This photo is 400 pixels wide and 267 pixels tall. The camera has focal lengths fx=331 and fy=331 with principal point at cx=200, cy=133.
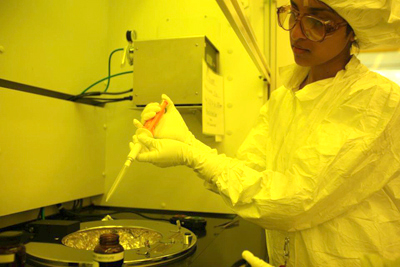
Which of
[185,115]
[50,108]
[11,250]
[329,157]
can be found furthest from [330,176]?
[50,108]

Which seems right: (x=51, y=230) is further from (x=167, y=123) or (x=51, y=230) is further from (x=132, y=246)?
(x=167, y=123)

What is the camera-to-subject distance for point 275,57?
5.06 feet

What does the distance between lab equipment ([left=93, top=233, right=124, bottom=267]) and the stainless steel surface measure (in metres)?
0.26

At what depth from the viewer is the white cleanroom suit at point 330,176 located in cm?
73

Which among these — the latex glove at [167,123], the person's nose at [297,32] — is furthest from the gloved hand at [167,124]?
the person's nose at [297,32]

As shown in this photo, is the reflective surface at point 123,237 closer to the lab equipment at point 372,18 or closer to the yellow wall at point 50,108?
the yellow wall at point 50,108

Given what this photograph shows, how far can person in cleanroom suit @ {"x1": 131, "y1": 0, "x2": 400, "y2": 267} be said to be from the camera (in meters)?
0.73

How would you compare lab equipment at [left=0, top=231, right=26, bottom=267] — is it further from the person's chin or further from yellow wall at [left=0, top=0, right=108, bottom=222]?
the person's chin

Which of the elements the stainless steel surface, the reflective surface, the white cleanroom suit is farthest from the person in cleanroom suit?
the reflective surface

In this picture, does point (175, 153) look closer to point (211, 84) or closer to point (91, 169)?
point (211, 84)

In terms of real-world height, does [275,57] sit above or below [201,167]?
above

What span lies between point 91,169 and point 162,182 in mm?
328

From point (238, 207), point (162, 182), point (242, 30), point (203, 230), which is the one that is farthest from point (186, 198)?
point (242, 30)

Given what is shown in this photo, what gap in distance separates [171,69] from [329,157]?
83 cm
